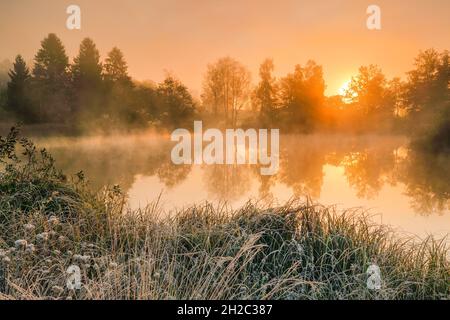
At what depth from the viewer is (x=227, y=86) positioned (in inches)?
356

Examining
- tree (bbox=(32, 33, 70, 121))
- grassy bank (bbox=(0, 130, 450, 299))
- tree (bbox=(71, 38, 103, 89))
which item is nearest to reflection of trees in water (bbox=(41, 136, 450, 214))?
grassy bank (bbox=(0, 130, 450, 299))

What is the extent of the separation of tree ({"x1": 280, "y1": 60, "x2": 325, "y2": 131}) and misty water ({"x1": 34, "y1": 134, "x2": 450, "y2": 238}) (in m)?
0.99

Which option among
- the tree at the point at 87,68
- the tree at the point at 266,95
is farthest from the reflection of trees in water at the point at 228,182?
the tree at the point at 87,68

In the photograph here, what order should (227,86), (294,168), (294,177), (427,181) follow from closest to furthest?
(227,86)
(294,177)
(427,181)
(294,168)

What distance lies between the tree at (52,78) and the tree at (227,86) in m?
6.94

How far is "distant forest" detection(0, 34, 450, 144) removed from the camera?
1233 centimetres

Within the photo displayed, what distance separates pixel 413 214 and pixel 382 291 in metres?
3.80

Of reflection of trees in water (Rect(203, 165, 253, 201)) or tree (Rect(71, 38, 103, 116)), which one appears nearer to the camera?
reflection of trees in water (Rect(203, 165, 253, 201))

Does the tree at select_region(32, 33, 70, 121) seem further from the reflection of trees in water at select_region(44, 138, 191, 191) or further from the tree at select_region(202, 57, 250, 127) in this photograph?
the tree at select_region(202, 57, 250, 127)

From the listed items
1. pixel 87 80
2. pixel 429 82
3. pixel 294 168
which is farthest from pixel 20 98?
pixel 429 82

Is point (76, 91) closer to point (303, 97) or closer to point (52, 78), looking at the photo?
point (52, 78)

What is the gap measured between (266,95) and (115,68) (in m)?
7.10

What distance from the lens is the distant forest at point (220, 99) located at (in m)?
12.3

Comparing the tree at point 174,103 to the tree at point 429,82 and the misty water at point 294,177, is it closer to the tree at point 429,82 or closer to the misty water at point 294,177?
the misty water at point 294,177
